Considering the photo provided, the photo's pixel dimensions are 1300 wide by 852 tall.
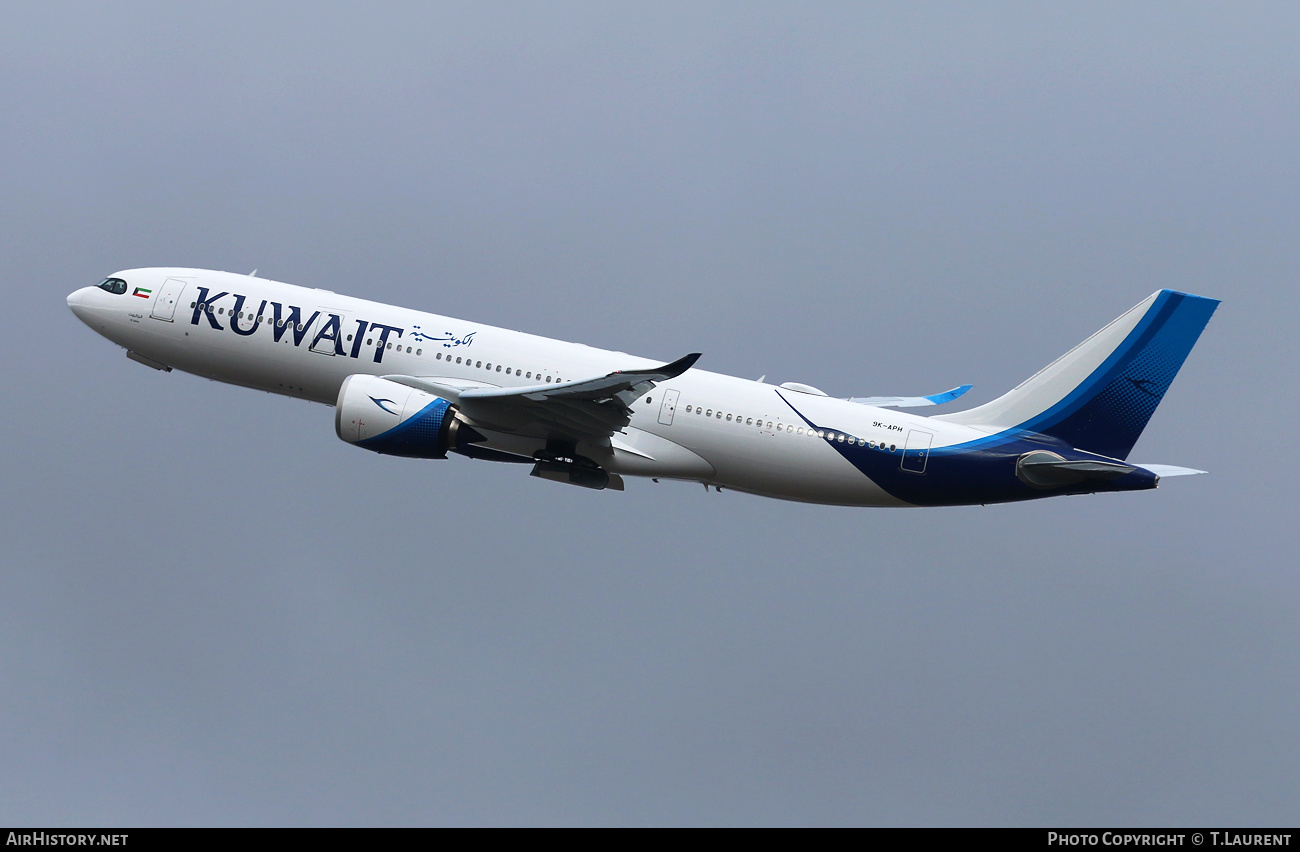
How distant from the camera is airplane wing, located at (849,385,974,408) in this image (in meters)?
45.3

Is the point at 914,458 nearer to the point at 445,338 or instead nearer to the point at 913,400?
the point at 913,400

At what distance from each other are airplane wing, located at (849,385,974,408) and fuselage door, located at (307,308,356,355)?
1751cm

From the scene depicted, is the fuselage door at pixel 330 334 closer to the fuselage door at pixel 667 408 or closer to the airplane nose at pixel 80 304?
the airplane nose at pixel 80 304

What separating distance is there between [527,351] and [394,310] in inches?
196

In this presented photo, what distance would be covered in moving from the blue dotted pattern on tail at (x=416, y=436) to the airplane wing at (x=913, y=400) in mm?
14459

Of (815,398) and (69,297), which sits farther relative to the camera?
(69,297)

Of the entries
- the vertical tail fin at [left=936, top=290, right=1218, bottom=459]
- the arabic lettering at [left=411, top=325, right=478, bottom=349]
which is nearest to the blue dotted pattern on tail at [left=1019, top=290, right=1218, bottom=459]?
the vertical tail fin at [left=936, top=290, right=1218, bottom=459]

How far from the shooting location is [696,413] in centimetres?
4106

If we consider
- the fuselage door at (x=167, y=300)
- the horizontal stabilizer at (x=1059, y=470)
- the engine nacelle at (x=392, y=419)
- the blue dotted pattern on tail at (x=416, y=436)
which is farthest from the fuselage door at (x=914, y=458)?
the fuselage door at (x=167, y=300)

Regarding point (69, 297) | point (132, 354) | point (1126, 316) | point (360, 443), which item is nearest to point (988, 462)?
point (1126, 316)

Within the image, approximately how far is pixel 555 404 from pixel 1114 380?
1797 centimetres

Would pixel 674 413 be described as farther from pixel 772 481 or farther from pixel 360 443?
pixel 360 443
